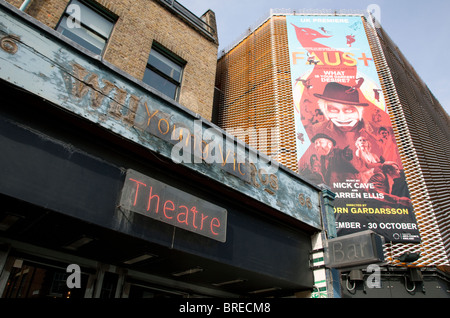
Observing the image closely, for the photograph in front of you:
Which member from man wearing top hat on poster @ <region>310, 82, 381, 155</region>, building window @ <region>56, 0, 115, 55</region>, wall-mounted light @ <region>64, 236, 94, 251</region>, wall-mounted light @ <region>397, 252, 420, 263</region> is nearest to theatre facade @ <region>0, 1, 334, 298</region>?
wall-mounted light @ <region>64, 236, 94, 251</region>

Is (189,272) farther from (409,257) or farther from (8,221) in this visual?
(409,257)

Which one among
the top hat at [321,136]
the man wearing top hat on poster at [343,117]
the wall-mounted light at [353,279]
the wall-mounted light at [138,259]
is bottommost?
the wall-mounted light at [138,259]

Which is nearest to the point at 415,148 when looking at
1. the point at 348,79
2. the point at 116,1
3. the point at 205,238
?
the point at 348,79

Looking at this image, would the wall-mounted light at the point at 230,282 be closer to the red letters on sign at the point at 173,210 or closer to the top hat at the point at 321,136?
the red letters on sign at the point at 173,210

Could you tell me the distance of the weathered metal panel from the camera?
4398 mm

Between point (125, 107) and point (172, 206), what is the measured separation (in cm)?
198

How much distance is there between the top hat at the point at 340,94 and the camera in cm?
1556

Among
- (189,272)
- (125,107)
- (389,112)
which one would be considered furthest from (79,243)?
(389,112)

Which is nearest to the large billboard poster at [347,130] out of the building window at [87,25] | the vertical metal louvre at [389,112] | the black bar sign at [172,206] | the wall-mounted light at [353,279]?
the vertical metal louvre at [389,112]

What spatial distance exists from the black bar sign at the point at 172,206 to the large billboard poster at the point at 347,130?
879 centimetres

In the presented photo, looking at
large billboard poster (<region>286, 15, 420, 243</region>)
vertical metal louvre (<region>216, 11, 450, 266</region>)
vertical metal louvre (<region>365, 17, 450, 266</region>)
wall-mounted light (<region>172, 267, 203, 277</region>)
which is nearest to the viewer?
wall-mounted light (<region>172, 267, 203, 277</region>)

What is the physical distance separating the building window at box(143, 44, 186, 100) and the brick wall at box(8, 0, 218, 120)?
0.19 m

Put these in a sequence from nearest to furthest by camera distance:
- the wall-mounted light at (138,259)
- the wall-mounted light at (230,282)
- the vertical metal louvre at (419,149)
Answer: the wall-mounted light at (138,259) < the wall-mounted light at (230,282) < the vertical metal louvre at (419,149)

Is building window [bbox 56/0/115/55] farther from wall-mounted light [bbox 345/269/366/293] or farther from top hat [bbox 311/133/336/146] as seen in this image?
wall-mounted light [bbox 345/269/366/293]
